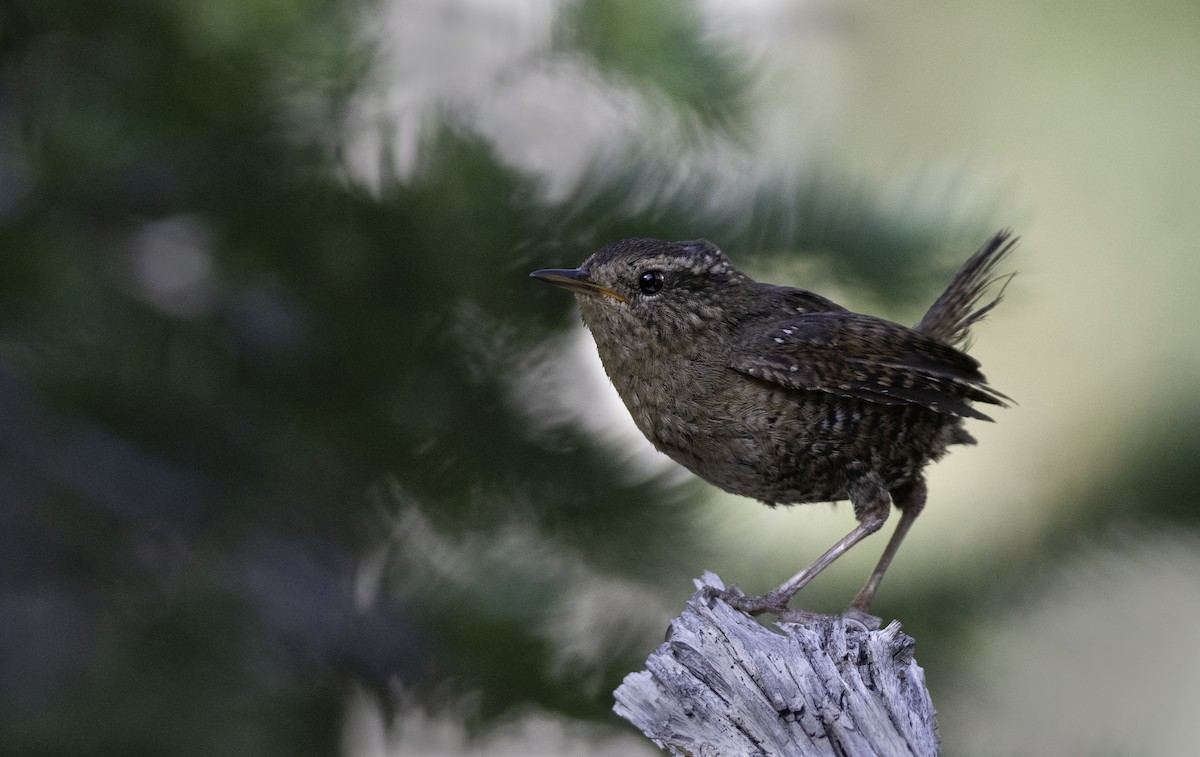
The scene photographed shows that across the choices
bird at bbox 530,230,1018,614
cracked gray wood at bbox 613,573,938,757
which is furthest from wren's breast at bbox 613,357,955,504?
cracked gray wood at bbox 613,573,938,757

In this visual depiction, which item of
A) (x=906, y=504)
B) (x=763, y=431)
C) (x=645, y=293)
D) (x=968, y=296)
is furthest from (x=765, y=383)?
(x=968, y=296)

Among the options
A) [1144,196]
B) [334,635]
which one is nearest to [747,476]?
[334,635]

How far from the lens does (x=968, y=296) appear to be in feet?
7.50

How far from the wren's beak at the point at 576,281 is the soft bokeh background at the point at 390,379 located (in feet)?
1.03

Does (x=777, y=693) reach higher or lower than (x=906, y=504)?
lower

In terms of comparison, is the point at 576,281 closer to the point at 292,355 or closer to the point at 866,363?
the point at 866,363

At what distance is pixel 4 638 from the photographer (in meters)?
2.59

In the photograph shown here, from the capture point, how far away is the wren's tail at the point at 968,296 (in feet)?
7.34

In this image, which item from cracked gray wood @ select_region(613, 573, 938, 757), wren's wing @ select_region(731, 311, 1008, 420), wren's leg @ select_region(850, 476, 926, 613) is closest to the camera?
cracked gray wood @ select_region(613, 573, 938, 757)

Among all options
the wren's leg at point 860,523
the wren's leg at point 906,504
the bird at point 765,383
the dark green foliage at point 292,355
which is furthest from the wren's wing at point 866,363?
the dark green foliage at point 292,355

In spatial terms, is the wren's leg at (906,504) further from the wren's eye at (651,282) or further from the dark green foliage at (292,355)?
the wren's eye at (651,282)

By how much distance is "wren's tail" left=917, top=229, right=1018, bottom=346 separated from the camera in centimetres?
224

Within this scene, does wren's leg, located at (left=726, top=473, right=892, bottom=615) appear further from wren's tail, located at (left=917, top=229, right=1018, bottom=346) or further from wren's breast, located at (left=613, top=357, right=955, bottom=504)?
wren's tail, located at (left=917, top=229, right=1018, bottom=346)

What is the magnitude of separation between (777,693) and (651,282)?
0.70m
